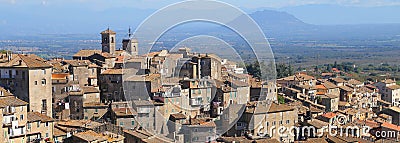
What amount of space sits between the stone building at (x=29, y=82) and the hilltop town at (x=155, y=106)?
3 cm

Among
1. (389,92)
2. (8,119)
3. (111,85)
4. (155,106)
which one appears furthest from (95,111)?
(389,92)

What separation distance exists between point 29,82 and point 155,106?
3.90 metres

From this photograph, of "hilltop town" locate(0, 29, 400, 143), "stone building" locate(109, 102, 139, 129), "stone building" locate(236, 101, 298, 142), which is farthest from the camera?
"stone building" locate(236, 101, 298, 142)

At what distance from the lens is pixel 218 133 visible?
1820 cm

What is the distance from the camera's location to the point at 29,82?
20.1 m

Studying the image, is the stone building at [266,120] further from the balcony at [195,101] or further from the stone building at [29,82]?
the stone building at [29,82]

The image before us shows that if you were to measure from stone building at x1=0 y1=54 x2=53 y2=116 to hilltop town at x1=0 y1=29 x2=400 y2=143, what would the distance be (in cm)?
3

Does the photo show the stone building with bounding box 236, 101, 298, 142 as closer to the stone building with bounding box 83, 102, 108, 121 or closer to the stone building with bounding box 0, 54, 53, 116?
the stone building with bounding box 83, 102, 108, 121

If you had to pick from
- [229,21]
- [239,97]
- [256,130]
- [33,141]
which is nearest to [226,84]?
[239,97]

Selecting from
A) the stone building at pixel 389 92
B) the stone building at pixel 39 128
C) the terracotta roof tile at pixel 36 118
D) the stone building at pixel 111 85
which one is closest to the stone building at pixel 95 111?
the stone building at pixel 111 85

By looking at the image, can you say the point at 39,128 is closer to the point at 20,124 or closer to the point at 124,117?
the point at 20,124

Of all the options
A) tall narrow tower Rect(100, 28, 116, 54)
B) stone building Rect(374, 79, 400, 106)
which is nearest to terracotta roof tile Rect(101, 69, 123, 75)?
tall narrow tower Rect(100, 28, 116, 54)

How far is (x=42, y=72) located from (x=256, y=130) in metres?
6.70

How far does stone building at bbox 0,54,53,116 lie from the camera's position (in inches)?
792
